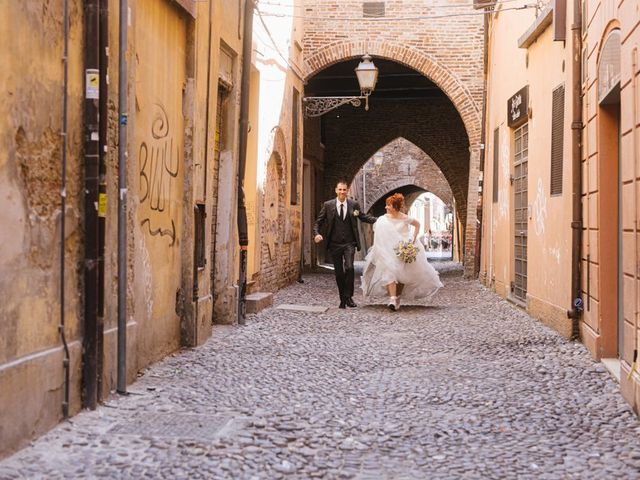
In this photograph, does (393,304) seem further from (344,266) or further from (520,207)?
(520,207)

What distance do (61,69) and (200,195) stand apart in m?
3.03

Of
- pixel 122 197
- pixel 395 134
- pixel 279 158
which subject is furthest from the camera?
pixel 395 134

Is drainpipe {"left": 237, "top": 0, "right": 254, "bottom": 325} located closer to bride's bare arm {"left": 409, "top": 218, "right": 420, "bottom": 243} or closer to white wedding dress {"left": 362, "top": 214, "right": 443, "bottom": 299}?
white wedding dress {"left": 362, "top": 214, "right": 443, "bottom": 299}

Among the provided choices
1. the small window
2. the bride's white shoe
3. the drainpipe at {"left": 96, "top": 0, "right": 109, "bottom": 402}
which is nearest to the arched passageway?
the bride's white shoe

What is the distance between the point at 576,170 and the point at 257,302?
4329mm

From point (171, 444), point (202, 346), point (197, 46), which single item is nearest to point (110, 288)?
point (171, 444)

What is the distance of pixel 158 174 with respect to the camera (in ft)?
21.3

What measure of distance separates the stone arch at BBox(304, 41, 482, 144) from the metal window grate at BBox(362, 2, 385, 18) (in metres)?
0.59

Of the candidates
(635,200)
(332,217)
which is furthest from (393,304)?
(635,200)

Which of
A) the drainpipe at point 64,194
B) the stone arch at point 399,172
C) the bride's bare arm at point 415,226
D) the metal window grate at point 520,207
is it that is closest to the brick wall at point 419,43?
the metal window grate at point 520,207

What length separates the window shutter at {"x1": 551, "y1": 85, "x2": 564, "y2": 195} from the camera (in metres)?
8.77

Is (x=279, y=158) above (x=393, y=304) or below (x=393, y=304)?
above

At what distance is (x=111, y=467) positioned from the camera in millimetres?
3828

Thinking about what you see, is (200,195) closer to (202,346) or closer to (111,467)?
(202,346)
